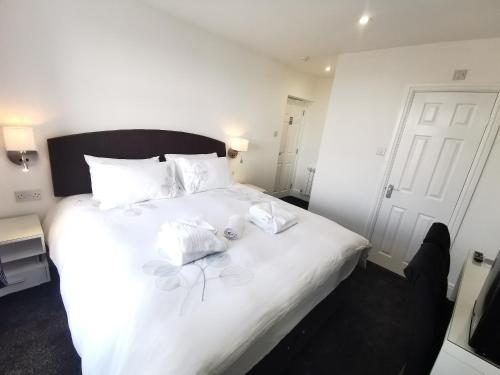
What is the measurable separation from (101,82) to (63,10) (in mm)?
517

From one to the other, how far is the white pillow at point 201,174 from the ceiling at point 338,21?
4.68 ft

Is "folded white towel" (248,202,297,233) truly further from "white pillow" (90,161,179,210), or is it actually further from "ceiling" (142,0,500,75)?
"ceiling" (142,0,500,75)

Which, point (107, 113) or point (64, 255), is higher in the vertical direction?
point (107, 113)

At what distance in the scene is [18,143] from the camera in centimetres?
158

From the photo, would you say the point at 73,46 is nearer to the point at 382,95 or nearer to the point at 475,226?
the point at 382,95

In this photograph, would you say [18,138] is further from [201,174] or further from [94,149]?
[201,174]

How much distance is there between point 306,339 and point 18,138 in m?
2.43

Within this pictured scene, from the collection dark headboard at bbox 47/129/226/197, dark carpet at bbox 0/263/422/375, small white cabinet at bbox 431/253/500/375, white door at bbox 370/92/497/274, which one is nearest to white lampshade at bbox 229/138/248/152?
dark headboard at bbox 47/129/226/197

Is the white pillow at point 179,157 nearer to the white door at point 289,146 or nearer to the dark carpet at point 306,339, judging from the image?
the dark carpet at point 306,339

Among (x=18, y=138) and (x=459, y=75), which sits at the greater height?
(x=459, y=75)

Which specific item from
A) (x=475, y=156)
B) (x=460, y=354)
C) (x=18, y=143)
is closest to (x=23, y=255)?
(x=18, y=143)

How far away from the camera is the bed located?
85 centimetres

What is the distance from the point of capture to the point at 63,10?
5.66ft

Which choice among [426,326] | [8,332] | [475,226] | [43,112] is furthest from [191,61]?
[475,226]
